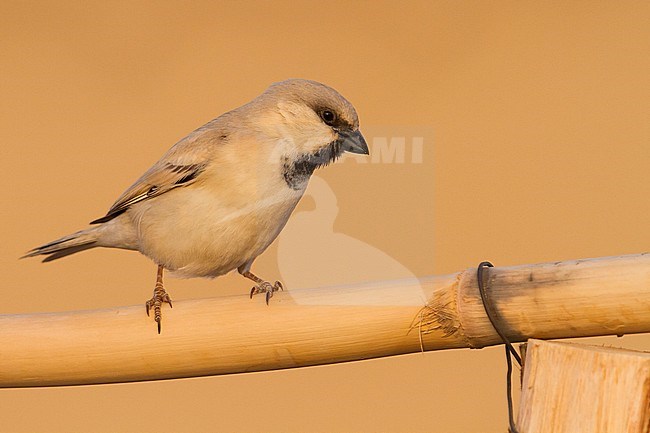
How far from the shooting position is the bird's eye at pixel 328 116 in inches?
66.2

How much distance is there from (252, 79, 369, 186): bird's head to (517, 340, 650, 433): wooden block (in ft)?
1.84

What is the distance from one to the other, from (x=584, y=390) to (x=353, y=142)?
637 mm

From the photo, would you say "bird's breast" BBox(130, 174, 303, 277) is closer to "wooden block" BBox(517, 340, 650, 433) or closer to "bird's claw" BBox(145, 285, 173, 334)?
"bird's claw" BBox(145, 285, 173, 334)

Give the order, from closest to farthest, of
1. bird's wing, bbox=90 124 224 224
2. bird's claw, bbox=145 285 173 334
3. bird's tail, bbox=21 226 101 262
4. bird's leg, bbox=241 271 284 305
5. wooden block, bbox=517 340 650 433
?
wooden block, bbox=517 340 650 433
bird's claw, bbox=145 285 173 334
bird's leg, bbox=241 271 284 305
bird's wing, bbox=90 124 224 224
bird's tail, bbox=21 226 101 262

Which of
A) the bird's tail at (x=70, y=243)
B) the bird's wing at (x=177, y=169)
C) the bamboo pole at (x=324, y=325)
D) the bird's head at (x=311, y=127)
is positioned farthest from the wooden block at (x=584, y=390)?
the bird's tail at (x=70, y=243)

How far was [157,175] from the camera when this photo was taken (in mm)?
1852

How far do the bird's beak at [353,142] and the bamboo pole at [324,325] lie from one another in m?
0.28

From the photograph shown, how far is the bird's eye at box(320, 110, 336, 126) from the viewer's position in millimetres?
1682

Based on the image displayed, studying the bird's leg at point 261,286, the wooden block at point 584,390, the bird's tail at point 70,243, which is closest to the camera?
the wooden block at point 584,390

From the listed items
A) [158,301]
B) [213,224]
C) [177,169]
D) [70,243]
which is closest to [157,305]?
[158,301]

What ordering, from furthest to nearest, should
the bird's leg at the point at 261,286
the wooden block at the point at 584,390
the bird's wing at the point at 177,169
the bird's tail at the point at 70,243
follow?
the bird's tail at the point at 70,243 → the bird's wing at the point at 177,169 → the bird's leg at the point at 261,286 → the wooden block at the point at 584,390

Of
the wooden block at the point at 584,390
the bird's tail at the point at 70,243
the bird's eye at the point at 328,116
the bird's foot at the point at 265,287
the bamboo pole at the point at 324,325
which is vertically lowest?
the wooden block at the point at 584,390

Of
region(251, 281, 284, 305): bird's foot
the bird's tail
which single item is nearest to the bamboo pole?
region(251, 281, 284, 305): bird's foot

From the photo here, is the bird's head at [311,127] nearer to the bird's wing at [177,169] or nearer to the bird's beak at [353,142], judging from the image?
the bird's beak at [353,142]
